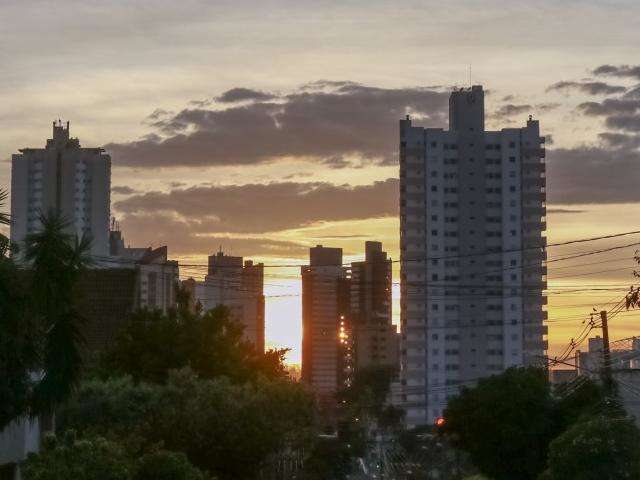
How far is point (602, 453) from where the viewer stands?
152 feet

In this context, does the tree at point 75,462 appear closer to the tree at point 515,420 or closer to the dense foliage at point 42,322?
the dense foliage at point 42,322

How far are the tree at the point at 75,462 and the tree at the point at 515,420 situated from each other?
30.5m

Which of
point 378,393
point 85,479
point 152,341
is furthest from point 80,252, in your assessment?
point 378,393

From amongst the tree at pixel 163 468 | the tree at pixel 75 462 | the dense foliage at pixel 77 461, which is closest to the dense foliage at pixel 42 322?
the dense foliage at pixel 77 461

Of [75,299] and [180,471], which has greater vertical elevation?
[75,299]

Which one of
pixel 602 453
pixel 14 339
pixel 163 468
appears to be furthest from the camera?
pixel 602 453

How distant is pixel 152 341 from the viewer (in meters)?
67.4

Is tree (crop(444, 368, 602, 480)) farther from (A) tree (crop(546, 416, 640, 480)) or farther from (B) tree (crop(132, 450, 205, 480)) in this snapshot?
(B) tree (crop(132, 450, 205, 480))

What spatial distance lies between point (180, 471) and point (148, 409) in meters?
13.0

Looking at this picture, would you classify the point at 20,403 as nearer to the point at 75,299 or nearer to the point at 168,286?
the point at 75,299

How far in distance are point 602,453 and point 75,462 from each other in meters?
19.2

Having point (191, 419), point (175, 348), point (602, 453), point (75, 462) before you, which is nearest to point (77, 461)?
point (75, 462)

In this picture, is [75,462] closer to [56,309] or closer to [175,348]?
[56,309]

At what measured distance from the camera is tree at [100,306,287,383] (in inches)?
2633
